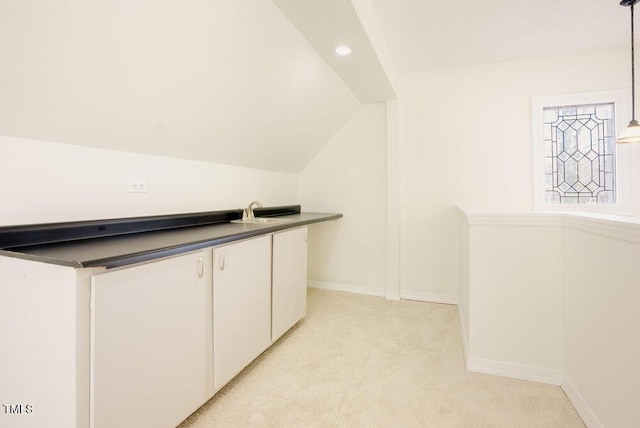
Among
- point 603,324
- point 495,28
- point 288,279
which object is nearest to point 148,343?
point 288,279

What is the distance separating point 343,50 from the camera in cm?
229

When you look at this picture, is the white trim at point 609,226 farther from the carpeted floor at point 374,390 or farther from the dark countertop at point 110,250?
the dark countertop at point 110,250

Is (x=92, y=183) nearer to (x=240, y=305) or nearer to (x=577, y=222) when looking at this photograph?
(x=240, y=305)

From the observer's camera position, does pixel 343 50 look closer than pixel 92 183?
No

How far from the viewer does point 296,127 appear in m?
3.03

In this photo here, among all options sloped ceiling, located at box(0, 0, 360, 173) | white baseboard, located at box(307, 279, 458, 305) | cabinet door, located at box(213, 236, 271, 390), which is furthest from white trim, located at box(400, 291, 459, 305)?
sloped ceiling, located at box(0, 0, 360, 173)

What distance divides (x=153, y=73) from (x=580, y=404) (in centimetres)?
277

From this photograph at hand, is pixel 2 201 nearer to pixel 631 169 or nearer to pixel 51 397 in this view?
pixel 51 397

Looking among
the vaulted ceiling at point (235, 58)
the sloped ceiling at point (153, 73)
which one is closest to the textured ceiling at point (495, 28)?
the vaulted ceiling at point (235, 58)

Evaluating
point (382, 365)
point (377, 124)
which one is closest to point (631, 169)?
point (377, 124)

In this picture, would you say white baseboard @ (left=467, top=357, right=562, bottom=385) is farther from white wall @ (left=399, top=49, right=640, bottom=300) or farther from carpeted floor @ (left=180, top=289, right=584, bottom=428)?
white wall @ (left=399, top=49, right=640, bottom=300)

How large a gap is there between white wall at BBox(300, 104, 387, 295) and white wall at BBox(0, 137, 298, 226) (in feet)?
4.79

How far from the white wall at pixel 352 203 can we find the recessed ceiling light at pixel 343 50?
1.28 meters

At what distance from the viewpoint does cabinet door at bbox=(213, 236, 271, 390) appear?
1.63 meters
